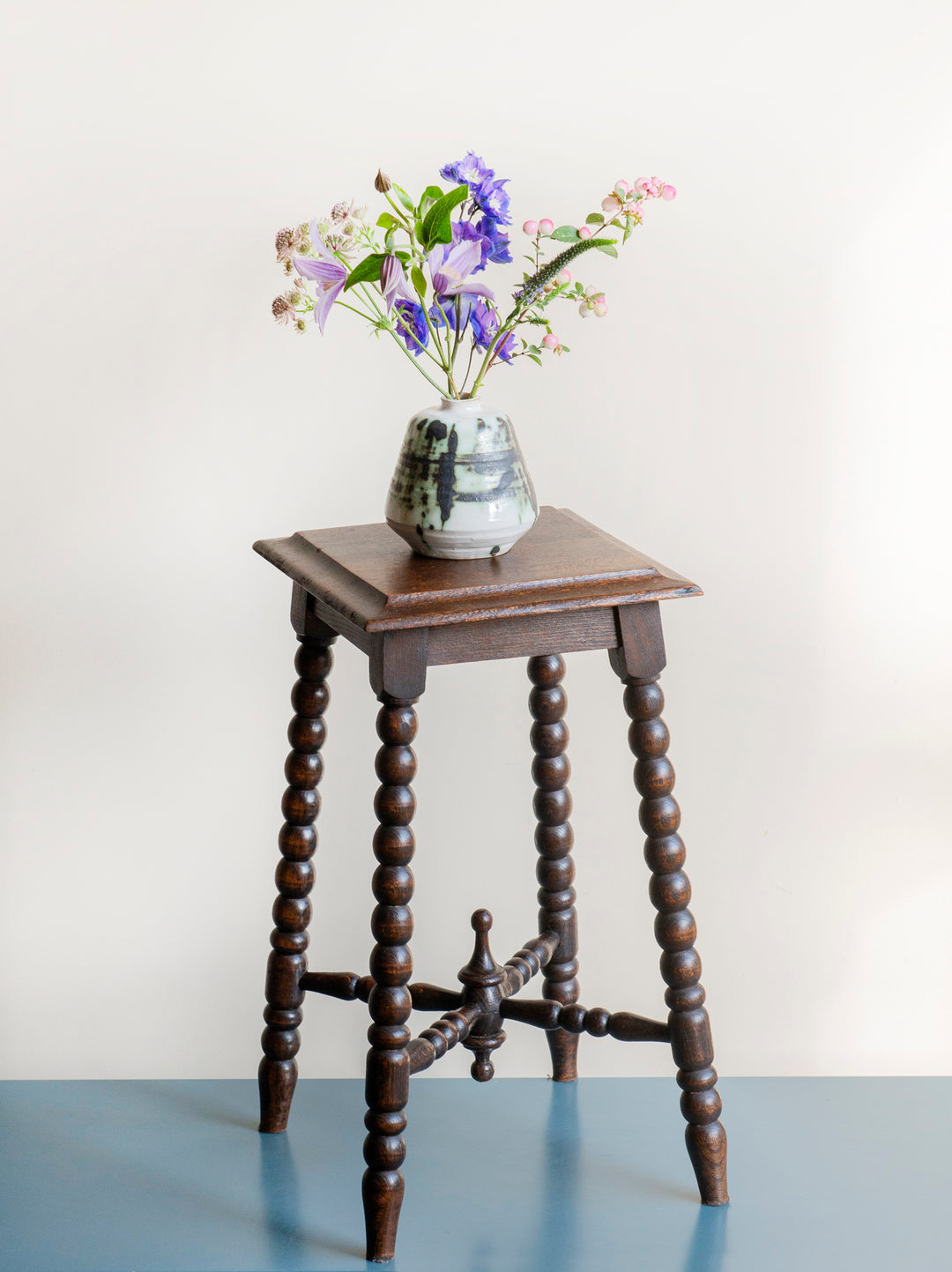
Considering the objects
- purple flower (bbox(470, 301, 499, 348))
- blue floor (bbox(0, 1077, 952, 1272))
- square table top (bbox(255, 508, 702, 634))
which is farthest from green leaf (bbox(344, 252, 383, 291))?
blue floor (bbox(0, 1077, 952, 1272))

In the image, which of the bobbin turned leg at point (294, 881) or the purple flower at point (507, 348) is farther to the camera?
the bobbin turned leg at point (294, 881)

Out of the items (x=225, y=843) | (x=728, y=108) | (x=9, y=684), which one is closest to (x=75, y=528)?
(x=9, y=684)

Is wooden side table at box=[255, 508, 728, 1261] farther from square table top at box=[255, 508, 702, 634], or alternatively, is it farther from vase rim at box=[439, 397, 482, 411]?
vase rim at box=[439, 397, 482, 411]

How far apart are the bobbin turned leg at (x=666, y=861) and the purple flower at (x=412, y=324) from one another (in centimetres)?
41

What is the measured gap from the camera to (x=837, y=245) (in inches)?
74.3

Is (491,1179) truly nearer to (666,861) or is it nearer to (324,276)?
(666,861)

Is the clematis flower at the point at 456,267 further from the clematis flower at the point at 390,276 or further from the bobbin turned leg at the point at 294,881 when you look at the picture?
the bobbin turned leg at the point at 294,881

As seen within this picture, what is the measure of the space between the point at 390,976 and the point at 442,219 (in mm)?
864

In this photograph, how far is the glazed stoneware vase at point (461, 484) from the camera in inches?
59.1

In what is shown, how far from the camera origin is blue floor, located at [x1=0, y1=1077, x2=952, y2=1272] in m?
1.60

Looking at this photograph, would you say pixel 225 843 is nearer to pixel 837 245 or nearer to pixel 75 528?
pixel 75 528

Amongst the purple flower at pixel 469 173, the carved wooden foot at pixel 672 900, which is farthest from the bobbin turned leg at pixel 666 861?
the purple flower at pixel 469 173

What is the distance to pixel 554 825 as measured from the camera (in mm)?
1880

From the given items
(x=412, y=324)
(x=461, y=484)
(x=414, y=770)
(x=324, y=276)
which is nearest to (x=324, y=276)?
(x=324, y=276)
